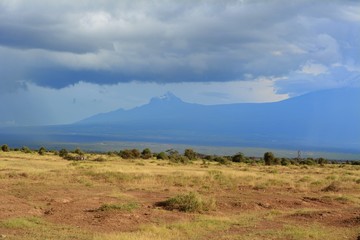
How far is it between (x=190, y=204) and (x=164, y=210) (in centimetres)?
112

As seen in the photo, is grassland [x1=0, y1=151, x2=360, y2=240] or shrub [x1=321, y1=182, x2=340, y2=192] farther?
shrub [x1=321, y1=182, x2=340, y2=192]

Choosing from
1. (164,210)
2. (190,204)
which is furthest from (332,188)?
(164,210)

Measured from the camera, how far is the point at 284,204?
2478cm

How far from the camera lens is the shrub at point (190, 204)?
2145 cm

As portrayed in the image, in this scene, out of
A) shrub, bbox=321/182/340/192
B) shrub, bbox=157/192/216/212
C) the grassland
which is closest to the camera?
the grassland

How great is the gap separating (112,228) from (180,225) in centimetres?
237

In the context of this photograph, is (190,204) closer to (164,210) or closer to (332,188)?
(164,210)

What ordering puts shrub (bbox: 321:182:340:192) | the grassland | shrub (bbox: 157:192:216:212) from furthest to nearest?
shrub (bbox: 321:182:340:192), shrub (bbox: 157:192:216:212), the grassland


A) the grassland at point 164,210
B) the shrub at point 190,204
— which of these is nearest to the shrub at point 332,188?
the grassland at point 164,210

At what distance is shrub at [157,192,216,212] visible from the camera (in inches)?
845

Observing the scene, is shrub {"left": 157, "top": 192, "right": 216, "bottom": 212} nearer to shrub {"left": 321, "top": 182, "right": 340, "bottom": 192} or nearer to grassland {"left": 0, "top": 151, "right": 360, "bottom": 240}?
grassland {"left": 0, "top": 151, "right": 360, "bottom": 240}

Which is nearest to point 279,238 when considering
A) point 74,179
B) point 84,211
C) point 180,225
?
point 180,225

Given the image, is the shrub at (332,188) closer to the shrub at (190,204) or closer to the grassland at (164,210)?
the grassland at (164,210)

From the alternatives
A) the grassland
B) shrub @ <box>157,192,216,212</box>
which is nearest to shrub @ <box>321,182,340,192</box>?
the grassland
